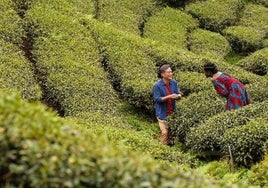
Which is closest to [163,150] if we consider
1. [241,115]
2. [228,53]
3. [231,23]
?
[241,115]

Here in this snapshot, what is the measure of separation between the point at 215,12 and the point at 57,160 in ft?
88.2

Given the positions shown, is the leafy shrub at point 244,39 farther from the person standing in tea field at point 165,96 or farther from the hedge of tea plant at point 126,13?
the person standing in tea field at point 165,96

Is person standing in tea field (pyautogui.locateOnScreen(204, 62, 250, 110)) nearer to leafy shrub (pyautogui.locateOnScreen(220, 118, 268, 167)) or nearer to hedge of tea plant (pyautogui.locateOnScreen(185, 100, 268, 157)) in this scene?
hedge of tea plant (pyautogui.locateOnScreen(185, 100, 268, 157))

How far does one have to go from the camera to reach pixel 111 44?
22.7 metres

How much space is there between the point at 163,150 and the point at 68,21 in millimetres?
10870

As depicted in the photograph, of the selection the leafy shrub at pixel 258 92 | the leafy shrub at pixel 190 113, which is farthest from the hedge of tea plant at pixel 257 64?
the leafy shrub at pixel 190 113

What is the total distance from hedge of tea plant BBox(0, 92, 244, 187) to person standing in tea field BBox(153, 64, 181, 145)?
9.44 meters

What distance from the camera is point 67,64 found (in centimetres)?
1994

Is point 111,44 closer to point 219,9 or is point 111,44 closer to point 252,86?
point 252,86

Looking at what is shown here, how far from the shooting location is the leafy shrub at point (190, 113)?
53.2ft

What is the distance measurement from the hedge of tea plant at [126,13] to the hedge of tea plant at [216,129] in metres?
12.5

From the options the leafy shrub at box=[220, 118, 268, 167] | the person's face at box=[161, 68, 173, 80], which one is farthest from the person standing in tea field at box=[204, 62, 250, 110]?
the leafy shrub at box=[220, 118, 268, 167]

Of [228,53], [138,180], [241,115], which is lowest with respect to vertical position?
[228,53]

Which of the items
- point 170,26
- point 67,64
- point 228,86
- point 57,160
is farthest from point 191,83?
point 57,160
